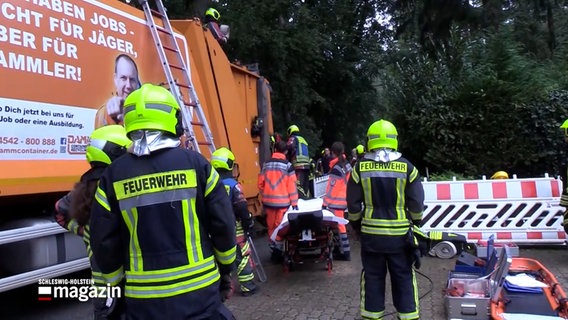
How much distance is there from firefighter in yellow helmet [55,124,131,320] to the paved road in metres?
1.62

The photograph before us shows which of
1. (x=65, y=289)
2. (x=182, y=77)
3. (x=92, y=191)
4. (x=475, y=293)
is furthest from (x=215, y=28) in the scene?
(x=475, y=293)

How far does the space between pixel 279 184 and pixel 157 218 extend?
14.9 ft

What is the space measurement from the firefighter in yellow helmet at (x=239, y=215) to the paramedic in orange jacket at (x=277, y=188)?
3.76 feet

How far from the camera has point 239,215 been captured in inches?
218

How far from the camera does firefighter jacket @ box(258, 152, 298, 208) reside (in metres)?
6.91

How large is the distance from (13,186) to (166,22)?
2.60 meters

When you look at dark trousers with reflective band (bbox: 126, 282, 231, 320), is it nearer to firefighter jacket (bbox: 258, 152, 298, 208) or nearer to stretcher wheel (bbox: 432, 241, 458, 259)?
firefighter jacket (bbox: 258, 152, 298, 208)

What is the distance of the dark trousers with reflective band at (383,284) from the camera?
411 cm

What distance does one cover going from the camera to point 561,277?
6.03m

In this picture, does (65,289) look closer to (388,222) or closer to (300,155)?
(388,222)

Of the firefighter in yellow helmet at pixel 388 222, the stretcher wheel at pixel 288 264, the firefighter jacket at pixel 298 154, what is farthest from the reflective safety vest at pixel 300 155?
the firefighter in yellow helmet at pixel 388 222

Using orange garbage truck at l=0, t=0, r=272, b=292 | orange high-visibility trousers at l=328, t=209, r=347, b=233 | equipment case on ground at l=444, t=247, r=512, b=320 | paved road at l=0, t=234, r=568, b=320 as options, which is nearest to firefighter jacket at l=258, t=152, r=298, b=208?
orange high-visibility trousers at l=328, t=209, r=347, b=233

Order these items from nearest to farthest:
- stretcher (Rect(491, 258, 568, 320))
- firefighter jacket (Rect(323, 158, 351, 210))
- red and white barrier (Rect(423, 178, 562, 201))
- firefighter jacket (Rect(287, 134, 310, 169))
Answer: stretcher (Rect(491, 258, 568, 320))
firefighter jacket (Rect(323, 158, 351, 210))
red and white barrier (Rect(423, 178, 562, 201))
firefighter jacket (Rect(287, 134, 310, 169))

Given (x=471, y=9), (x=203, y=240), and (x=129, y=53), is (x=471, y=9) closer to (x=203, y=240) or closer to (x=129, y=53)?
(x=129, y=53)
